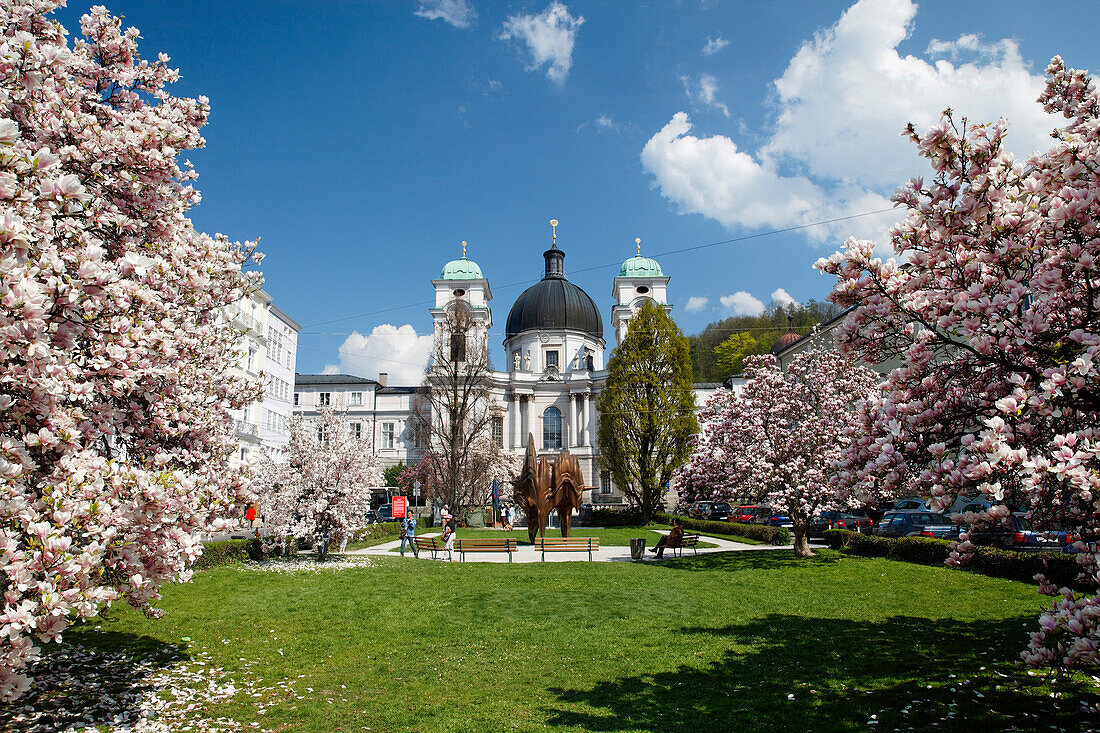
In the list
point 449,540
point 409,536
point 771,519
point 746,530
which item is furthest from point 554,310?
point 449,540

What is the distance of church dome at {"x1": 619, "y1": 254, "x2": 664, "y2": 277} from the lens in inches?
2859

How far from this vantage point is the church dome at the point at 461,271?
7194 centimetres

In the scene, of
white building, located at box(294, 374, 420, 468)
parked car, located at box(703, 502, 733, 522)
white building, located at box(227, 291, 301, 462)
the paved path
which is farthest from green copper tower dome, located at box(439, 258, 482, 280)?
the paved path

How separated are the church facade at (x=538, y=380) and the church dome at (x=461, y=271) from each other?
4.4 inches

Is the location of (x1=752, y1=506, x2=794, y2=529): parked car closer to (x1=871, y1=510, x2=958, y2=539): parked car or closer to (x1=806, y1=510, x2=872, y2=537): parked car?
(x1=806, y1=510, x2=872, y2=537): parked car

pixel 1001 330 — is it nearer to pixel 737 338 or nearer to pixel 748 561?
pixel 748 561

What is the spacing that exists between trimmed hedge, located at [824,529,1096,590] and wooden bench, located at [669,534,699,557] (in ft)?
15.3

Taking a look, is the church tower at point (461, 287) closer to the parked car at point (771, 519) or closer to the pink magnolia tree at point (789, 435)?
the parked car at point (771, 519)

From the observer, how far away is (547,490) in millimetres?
30484

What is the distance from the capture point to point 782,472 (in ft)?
63.6

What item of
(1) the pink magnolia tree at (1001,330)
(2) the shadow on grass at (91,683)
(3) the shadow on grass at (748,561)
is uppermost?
(1) the pink magnolia tree at (1001,330)

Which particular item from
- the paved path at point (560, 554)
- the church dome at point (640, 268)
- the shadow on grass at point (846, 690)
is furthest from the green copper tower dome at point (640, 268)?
the shadow on grass at point (846, 690)

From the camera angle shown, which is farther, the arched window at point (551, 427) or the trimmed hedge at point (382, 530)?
the arched window at point (551, 427)

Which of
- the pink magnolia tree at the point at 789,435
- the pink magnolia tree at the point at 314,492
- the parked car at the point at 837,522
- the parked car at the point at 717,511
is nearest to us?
the pink magnolia tree at the point at 314,492
